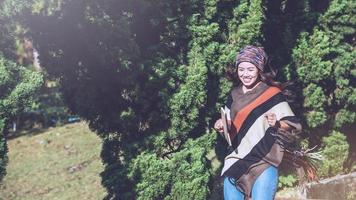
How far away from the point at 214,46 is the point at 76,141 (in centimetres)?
861

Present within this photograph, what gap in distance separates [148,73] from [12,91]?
183 centimetres

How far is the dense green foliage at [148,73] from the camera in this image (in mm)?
6035

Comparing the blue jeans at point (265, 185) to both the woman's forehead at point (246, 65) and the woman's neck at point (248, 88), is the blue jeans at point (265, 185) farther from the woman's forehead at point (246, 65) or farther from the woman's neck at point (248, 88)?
the woman's forehead at point (246, 65)

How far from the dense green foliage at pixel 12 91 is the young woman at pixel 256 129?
197 centimetres

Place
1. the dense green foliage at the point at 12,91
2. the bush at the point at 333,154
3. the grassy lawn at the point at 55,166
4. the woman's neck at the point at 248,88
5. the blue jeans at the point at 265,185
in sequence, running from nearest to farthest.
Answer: the blue jeans at the point at 265,185 < the woman's neck at the point at 248,88 < the dense green foliage at the point at 12,91 < the bush at the point at 333,154 < the grassy lawn at the point at 55,166

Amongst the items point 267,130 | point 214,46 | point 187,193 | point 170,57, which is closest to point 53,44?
point 170,57

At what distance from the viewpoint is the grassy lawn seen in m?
Answer: 9.93

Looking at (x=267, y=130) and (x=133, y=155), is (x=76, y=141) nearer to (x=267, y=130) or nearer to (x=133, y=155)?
(x=133, y=155)

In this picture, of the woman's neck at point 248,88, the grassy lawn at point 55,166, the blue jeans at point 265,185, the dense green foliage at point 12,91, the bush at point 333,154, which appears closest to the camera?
the blue jeans at point 265,185

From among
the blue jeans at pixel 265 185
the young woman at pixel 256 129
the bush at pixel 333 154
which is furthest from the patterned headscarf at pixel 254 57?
the bush at pixel 333 154

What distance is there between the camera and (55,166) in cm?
1198


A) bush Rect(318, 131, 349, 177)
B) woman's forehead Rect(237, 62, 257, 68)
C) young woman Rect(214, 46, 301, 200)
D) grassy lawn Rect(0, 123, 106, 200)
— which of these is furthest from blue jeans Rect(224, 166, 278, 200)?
grassy lawn Rect(0, 123, 106, 200)

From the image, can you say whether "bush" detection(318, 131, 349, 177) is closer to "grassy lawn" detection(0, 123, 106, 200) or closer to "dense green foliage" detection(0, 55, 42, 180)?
"grassy lawn" detection(0, 123, 106, 200)

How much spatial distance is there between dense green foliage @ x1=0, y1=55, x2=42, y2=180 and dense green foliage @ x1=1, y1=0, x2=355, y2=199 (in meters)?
0.95
